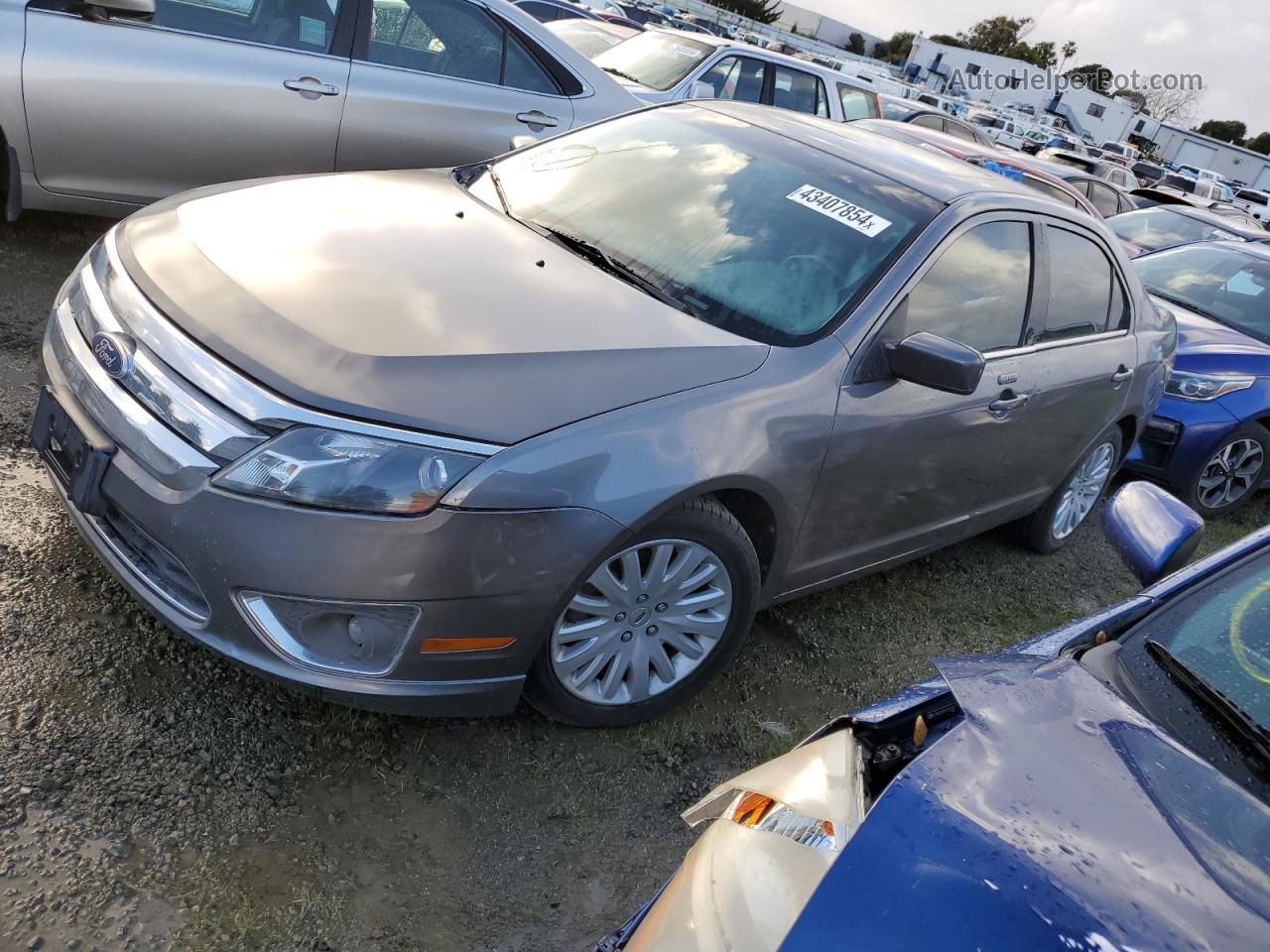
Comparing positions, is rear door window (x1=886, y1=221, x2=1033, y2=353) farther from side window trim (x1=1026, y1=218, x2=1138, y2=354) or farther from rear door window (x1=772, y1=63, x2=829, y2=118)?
rear door window (x1=772, y1=63, x2=829, y2=118)

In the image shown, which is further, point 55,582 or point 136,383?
point 55,582

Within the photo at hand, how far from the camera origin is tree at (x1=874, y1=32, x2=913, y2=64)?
81.4 metres

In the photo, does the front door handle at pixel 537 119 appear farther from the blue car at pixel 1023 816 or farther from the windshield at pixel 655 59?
the blue car at pixel 1023 816

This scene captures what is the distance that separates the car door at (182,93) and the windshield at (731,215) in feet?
5.40

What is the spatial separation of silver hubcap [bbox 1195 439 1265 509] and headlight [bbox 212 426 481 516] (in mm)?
5112

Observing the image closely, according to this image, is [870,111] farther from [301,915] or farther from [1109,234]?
[301,915]

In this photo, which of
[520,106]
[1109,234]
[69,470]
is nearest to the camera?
[69,470]

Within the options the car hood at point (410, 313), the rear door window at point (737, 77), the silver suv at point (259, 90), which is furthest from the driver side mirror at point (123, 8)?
→ the rear door window at point (737, 77)

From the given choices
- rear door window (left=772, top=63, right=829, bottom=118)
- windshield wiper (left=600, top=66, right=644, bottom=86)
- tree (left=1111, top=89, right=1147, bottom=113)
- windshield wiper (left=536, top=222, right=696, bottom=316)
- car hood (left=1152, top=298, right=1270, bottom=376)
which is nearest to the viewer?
windshield wiper (left=536, top=222, right=696, bottom=316)

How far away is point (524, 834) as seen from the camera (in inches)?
98.4

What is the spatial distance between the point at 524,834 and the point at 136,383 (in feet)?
4.67

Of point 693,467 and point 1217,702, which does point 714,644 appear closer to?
point 693,467

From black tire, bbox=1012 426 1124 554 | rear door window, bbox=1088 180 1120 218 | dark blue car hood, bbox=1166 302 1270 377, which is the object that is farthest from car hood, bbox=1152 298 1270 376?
rear door window, bbox=1088 180 1120 218

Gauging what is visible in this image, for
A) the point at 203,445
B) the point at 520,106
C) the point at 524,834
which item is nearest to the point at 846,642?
the point at 524,834
